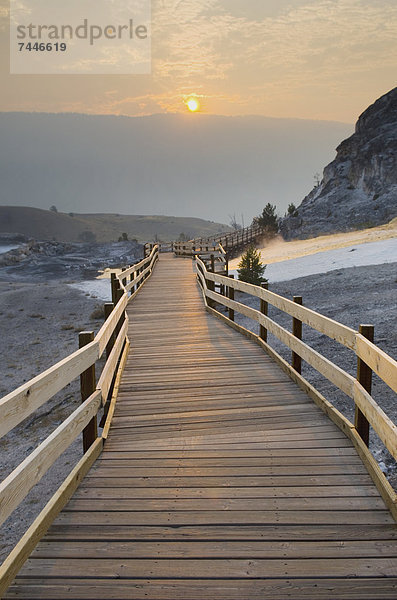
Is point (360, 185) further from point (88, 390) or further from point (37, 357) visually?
point (88, 390)

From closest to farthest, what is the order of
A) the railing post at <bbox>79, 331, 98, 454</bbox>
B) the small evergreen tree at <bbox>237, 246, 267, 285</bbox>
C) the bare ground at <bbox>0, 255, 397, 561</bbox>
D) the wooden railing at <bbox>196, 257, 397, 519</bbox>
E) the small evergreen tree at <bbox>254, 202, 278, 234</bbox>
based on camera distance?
1. the wooden railing at <bbox>196, 257, 397, 519</bbox>
2. the railing post at <bbox>79, 331, 98, 454</bbox>
3. the bare ground at <bbox>0, 255, 397, 561</bbox>
4. the small evergreen tree at <bbox>237, 246, 267, 285</bbox>
5. the small evergreen tree at <bbox>254, 202, 278, 234</bbox>

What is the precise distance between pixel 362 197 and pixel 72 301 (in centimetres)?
4058

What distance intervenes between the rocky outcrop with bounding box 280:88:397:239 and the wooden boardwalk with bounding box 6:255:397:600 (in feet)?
159

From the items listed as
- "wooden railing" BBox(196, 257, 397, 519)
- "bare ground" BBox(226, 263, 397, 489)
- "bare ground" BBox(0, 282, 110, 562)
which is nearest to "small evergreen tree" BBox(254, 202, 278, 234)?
"bare ground" BBox(0, 282, 110, 562)

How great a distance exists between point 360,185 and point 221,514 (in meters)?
62.0

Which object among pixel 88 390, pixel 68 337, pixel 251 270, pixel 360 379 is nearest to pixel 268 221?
pixel 251 270

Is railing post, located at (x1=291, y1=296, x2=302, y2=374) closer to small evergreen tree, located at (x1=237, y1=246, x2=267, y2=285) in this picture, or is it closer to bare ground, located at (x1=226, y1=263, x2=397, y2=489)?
bare ground, located at (x1=226, y1=263, x2=397, y2=489)

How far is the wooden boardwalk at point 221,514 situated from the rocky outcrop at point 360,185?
4840 cm

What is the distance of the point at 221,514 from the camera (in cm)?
352

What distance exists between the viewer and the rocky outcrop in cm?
5253

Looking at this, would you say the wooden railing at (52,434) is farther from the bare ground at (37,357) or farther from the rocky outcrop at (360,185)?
the rocky outcrop at (360,185)

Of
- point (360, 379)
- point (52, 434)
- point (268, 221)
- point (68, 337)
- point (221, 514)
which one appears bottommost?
point (68, 337)

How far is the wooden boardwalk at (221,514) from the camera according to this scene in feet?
9.25

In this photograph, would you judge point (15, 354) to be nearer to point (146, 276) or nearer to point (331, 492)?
point (146, 276)
